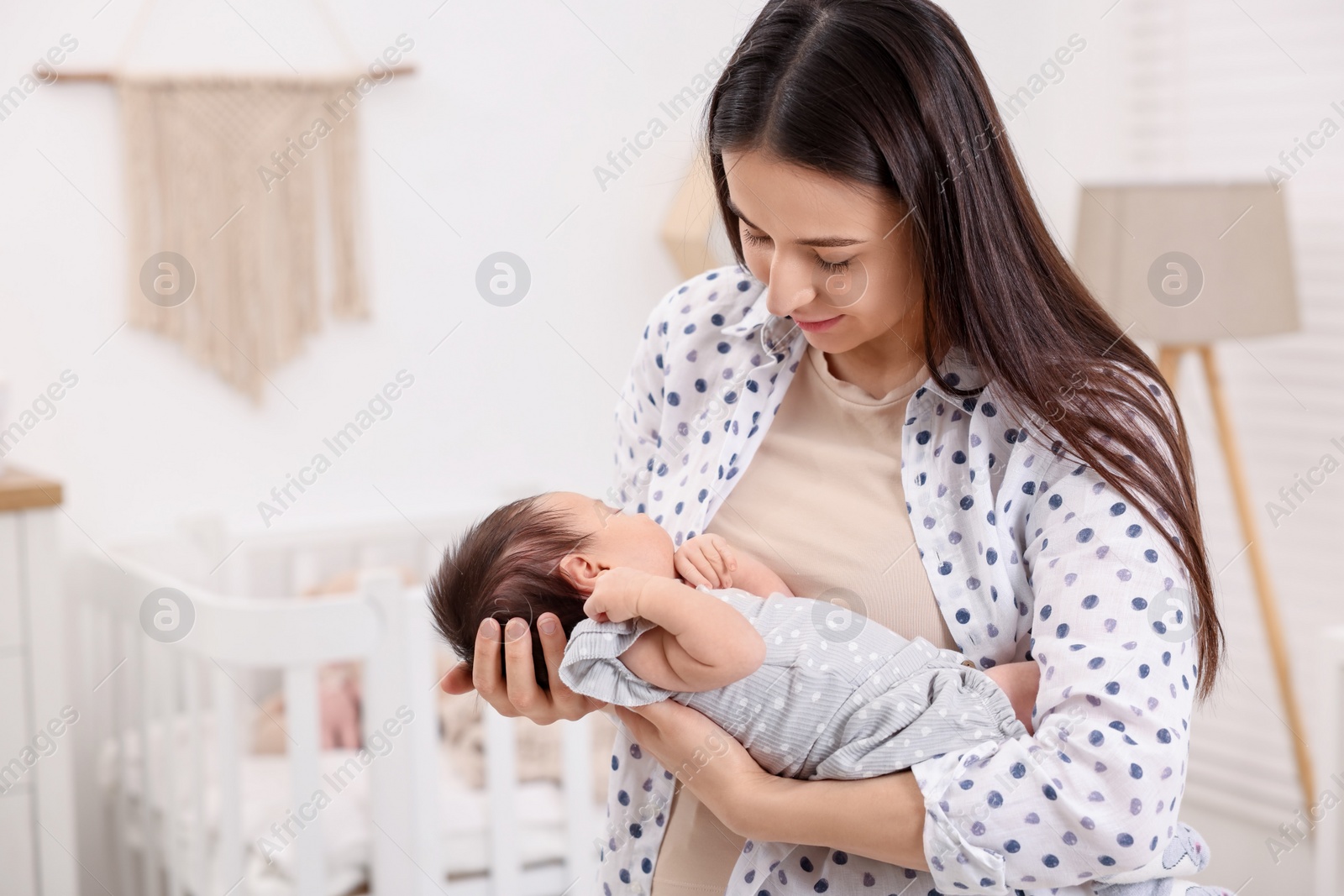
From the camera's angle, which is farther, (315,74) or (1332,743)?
(315,74)

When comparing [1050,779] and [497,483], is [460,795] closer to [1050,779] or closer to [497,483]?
[497,483]

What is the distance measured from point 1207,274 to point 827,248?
4.77ft

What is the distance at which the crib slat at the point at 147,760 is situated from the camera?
6.66 feet

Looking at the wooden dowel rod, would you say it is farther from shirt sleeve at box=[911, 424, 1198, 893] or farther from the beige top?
shirt sleeve at box=[911, 424, 1198, 893]

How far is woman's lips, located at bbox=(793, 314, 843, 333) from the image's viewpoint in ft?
3.17

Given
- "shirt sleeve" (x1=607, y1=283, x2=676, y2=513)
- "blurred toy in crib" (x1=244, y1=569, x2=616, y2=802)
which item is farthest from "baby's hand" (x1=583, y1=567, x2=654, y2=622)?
"blurred toy in crib" (x1=244, y1=569, x2=616, y2=802)

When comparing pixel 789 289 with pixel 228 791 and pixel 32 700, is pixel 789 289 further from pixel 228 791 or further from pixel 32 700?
pixel 32 700

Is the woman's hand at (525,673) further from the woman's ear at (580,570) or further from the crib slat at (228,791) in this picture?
the crib slat at (228,791)

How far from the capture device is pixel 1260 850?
2.41m

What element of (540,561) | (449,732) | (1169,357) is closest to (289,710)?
(449,732)

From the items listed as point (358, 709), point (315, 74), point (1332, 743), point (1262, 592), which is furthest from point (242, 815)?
point (1262, 592)

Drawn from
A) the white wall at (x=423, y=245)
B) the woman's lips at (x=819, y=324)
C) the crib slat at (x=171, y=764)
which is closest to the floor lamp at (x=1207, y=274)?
the white wall at (x=423, y=245)

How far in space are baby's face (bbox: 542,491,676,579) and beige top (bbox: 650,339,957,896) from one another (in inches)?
2.3

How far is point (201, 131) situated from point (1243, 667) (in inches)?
94.6
